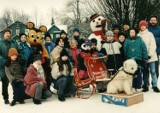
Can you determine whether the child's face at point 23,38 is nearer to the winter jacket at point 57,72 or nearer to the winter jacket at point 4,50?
the winter jacket at point 4,50

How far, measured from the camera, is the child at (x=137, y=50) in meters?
7.54

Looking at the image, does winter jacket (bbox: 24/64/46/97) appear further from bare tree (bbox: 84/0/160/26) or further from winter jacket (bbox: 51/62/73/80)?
bare tree (bbox: 84/0/160/26)

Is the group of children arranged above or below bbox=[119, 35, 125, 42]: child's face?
below

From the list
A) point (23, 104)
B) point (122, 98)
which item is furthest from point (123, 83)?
point (23, 104)

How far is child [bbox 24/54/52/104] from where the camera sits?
7016 millimetres

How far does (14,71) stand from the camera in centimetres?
707

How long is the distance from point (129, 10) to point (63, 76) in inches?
Result: 531

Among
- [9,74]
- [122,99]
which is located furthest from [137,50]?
[9,74]

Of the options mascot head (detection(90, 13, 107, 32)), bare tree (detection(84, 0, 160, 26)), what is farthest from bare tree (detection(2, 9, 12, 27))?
mascot head (detection(90, 13, 107, 32))

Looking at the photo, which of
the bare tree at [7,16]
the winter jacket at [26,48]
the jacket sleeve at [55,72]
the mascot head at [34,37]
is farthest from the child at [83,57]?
the bare tree at [7,16]

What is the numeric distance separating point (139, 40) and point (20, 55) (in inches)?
109

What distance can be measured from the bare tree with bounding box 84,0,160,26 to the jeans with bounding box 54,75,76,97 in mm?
12265

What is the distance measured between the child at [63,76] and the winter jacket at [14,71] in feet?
2.46

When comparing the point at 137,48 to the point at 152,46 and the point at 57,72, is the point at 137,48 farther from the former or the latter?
the point at 57,72
